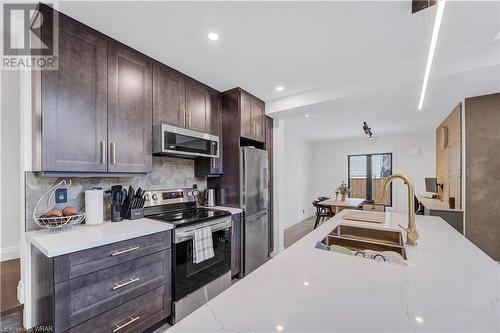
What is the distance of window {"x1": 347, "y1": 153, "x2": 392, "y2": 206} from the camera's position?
6.54 meters

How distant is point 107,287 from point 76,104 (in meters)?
1.35

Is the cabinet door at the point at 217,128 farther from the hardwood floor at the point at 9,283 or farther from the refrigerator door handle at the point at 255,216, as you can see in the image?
the hardwood floor at the point at 9,283

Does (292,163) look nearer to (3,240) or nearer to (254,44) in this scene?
(254,44)

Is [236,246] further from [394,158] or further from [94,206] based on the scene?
[394,158]

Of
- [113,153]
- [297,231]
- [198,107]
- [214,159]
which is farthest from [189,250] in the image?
[297,231]

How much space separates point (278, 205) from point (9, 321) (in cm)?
306

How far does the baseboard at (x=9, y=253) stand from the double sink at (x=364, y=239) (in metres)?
4.03

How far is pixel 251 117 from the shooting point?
301cm

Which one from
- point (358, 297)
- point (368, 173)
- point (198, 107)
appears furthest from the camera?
point (368, 173)

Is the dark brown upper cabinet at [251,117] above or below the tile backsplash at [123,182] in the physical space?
A: above

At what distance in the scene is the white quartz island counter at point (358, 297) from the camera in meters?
0.60

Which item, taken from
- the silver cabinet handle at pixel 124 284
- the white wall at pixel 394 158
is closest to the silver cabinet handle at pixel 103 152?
the silver cabinet handle at pixel 124 284

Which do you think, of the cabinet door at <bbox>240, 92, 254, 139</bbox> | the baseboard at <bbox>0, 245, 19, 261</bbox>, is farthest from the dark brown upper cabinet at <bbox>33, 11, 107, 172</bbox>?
the baseboard at <bbox>0, 245, 19, 261</bbox>

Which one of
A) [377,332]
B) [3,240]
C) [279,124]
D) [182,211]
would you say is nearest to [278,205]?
[279,124]
